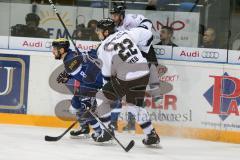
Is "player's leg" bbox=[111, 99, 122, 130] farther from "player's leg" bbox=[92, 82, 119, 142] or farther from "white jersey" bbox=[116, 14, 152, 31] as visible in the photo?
"white jersey" bbox=[116, 14, 152, 31]

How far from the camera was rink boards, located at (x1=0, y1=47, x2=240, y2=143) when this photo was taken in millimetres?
6312

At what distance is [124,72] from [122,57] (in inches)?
6.6

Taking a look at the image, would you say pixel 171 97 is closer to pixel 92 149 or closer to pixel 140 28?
pixel 140 28

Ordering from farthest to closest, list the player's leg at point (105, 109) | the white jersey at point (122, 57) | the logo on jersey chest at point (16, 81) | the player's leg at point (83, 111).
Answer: the logo on jersey chest at point (16, 81) → the player's leg at point (83, 111) → the player's leg at point (105, 109) → the white jersey at point (122, 57)

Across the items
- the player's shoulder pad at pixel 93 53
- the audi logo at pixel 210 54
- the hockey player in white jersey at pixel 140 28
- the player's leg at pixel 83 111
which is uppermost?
the hockey player in white jersey at pixel 140 28

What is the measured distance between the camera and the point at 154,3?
6.70 meters

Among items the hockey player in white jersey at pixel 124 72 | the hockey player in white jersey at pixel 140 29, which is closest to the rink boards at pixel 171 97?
the hockey player in white jersey at pixel 140 29

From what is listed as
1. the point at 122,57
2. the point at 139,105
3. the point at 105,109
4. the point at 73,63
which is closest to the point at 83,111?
the point at 105,109

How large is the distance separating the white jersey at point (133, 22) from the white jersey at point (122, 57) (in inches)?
30.6

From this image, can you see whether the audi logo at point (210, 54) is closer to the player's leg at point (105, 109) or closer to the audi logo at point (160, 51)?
the audi logo at point (160, 51)

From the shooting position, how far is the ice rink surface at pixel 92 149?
5109mm

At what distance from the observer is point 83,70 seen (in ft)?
19.0

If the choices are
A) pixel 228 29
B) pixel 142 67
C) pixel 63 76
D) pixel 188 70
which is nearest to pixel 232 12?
pixel 228 29

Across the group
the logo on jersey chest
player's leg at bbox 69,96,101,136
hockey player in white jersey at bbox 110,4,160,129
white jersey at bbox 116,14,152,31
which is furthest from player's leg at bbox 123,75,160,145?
the logo on jersey chest
